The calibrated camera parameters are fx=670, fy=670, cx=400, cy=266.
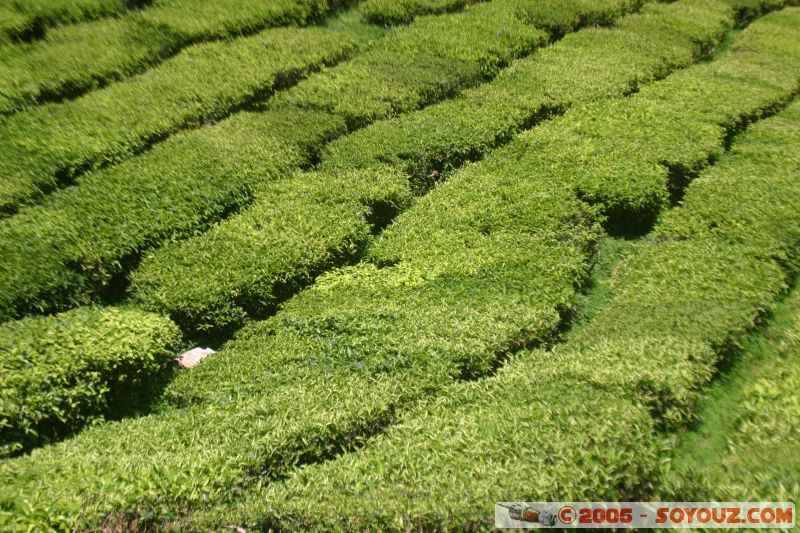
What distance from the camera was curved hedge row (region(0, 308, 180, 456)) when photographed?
6.78m

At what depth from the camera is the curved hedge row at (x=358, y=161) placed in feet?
29.6

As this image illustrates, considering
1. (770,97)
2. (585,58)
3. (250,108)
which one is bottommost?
(770,97)

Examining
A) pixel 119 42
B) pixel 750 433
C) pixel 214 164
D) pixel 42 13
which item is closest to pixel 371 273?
pixel 214 164

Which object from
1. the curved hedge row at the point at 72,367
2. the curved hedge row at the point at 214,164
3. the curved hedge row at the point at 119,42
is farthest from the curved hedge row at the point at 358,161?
the curved hedge row at the point at 119,42

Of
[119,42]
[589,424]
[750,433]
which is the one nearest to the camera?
[589,424]

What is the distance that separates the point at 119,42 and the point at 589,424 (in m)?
12.2

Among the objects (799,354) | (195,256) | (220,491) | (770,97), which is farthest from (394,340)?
(770,97)

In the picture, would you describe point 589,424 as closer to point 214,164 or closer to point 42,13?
point 214,164

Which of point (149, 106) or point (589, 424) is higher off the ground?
point (149, 106)

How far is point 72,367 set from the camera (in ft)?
23.4

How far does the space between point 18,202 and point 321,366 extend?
17.5ft

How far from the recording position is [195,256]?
9.45 m

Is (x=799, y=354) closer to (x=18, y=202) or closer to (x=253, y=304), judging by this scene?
(x=253, y=304)

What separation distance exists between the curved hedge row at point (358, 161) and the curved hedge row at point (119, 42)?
9.40ft
